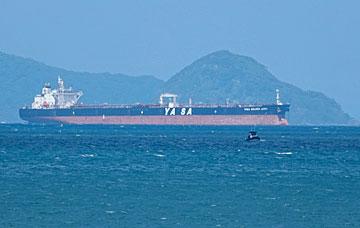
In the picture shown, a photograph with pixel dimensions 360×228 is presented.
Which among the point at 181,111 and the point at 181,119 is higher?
the point at 181,111

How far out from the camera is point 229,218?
34312 mm

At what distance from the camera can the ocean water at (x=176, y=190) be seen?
34000 millimetres

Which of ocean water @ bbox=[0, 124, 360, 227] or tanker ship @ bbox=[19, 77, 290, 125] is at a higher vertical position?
tanker ship @ bbox=[19, 77, 290, 125]

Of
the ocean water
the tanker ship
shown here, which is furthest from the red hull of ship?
the ocean water

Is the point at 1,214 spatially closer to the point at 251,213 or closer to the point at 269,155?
the point at 251,213

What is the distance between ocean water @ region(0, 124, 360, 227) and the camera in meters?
34.0

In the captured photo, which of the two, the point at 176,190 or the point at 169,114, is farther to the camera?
the point at 169,114

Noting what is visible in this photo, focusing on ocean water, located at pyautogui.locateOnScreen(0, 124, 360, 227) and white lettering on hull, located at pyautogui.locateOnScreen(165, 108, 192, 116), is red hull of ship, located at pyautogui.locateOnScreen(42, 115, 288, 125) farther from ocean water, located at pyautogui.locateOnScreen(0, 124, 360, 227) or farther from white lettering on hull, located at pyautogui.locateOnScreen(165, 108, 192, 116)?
ocean water, located at pyautogui.locateOnScreen(0, 124, 360, 227)

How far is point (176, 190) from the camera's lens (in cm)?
4312

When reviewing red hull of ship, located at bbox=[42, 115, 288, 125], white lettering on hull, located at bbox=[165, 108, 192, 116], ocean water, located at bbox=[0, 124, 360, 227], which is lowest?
ocean water, located at bbox=[0, 124, 360, 227]

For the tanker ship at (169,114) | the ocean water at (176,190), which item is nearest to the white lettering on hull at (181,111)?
the tanker ship at (169,114)

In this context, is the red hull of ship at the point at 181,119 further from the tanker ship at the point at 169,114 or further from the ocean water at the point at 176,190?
the ocean water at the point at 176,190

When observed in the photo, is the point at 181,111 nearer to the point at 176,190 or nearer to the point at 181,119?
the point at 181,119

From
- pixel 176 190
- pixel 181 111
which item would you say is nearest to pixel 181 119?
pixel 181 111
